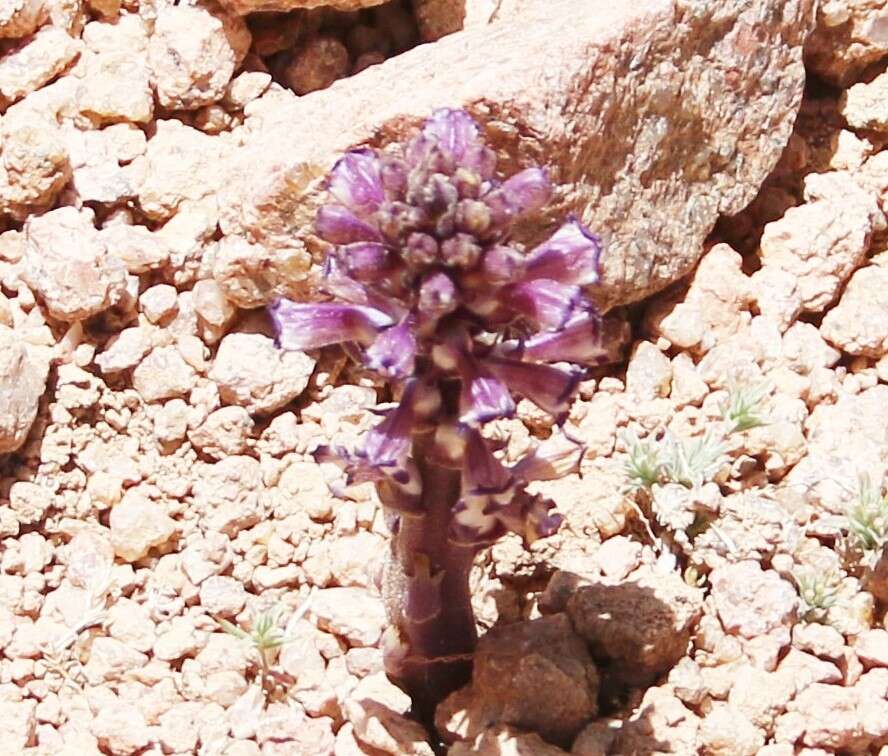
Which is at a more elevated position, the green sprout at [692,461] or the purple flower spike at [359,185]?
the purple flower spike at [359,185]

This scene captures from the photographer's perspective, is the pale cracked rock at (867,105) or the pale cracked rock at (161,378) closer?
the pale cracked rock at (161,378)

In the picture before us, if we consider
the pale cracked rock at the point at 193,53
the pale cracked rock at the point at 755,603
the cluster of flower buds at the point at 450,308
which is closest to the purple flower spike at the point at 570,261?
the cluster of flower buds at the point at 450,308

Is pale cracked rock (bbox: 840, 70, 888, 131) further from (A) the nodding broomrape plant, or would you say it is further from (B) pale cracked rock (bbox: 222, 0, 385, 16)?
(A) the nodding broomrape plant

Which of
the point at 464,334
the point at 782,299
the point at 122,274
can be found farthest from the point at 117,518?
the point at 782,299

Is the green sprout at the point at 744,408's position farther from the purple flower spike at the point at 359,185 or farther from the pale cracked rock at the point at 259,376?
the purple flower spike at the point at 359,185

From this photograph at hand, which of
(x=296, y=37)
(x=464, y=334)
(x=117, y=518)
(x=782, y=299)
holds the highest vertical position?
(x=464, y=334)

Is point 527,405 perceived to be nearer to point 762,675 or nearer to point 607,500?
→ point 607,500

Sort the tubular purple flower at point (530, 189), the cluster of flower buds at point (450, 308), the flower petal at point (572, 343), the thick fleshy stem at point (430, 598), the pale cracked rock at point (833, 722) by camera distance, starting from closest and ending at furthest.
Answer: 1. the cluster of flower buds at point (450, 308)
2. the tubular purple flower at point (530, 189)
3. the flower petal at point (572, 343)
4. the thick fleshy stem at point (430, 598)
5. the pale cracked rock at point (833, 722)

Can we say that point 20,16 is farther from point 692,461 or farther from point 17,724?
point 692,461
